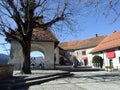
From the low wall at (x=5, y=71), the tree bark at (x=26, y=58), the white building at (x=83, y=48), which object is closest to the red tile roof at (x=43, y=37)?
the tree bark at (x=26, y=58)

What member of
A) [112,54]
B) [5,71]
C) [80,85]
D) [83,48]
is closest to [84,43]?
[83,48]

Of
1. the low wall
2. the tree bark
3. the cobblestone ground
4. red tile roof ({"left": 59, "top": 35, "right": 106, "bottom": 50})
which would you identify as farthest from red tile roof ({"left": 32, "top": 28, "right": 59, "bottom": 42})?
red tile roof ({"left": 59, "top": 35, "right": 106, "bottom": 50})

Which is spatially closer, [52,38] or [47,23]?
[47,23]

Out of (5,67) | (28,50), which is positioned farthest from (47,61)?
(5,67)

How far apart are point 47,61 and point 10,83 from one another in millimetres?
19465

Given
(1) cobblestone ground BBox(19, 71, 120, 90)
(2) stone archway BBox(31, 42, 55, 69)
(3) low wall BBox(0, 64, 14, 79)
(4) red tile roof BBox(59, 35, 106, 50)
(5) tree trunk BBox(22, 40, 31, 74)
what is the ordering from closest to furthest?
(1) cobblestone ground BBox(19, 71, 120, 90) < (3) low wall BBox(0, 64, 14, 79) < (5) tree trunk BBox(22, 40, 31, 74) < (2) stone archway BBox(31, 42, 55, 69) < (4) red tile roof BBox(59, 35, 106, 50)

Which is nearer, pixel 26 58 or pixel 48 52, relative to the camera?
pixel 26 58

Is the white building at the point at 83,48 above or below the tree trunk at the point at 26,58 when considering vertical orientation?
above

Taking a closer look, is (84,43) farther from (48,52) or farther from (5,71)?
(5,71)

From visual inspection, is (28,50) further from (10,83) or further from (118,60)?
(118,60)

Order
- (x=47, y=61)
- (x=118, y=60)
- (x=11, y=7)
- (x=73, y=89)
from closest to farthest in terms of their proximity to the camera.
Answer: (x=73, y=89)
(x=11, y=7)
(x=47, y=61)
(x=118, y=60)

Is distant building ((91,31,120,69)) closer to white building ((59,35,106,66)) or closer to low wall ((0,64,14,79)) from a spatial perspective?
white building ((59,35,106,66))

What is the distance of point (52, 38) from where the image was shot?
32.9 metres

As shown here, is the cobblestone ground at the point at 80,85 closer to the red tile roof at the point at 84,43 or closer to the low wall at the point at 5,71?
the low wall at the point at 5,71
